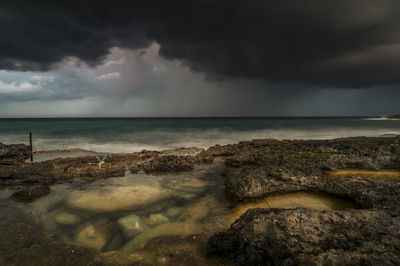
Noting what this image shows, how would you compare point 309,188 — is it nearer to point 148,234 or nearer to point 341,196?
point 341,196

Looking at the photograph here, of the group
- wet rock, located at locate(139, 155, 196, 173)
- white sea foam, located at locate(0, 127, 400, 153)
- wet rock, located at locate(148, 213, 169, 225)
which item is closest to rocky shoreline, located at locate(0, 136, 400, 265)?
wet rock, located at locate(148, 213, 169, 225)

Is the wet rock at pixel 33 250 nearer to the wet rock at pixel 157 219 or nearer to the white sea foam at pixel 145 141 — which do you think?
the wet rock at pixel 157 219

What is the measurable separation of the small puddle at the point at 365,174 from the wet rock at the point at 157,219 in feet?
18.6

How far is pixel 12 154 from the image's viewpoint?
470 inches

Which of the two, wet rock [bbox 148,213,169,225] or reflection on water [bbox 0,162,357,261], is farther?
wet rock [bbox 148,213,169,225]

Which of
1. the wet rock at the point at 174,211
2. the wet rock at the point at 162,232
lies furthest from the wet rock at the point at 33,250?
the wet rock at the point at 174,211

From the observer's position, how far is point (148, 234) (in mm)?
4391

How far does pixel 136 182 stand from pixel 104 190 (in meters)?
1.27

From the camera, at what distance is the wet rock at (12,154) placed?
1151 centimetres

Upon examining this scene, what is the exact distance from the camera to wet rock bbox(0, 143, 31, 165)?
11.5m

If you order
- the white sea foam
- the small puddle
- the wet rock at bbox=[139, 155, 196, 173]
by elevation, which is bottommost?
the white sea foam

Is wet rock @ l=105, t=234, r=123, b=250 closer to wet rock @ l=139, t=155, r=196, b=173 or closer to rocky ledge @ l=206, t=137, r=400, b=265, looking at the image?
rocky ledge @ l=206, t=137, r=400, b=265

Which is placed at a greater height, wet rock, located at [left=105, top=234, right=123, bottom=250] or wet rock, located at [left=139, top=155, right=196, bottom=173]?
wet rock, located at [left=139, top=155, right=196, bottom=173]

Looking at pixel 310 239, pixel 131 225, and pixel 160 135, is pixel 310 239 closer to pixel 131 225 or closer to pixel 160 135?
pixel 131 225
